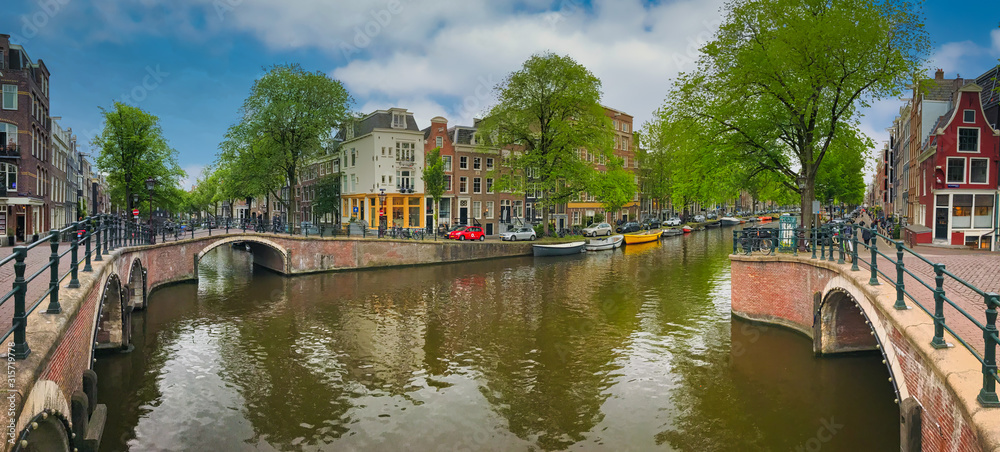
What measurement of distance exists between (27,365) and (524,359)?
10.8m

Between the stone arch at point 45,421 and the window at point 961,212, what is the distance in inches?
1519

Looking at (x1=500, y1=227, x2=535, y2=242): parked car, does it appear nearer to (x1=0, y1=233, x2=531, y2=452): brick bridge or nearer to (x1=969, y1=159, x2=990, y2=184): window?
(x1=0, y1=233, x2=531, y2=452): brick bridge

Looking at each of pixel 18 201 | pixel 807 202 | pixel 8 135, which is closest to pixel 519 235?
pixel 807 202

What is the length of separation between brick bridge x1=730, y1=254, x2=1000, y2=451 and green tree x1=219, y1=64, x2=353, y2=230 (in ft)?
107

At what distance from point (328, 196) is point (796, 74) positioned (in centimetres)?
4280

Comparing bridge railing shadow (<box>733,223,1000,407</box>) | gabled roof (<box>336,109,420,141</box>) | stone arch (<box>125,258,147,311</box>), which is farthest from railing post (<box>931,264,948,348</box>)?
gabled roof (<box>336,109,420,141</box>)

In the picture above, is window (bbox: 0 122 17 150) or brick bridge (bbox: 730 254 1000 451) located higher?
window (bbox: 0 122 17 150)

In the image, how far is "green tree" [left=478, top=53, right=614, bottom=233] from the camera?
41625 mm

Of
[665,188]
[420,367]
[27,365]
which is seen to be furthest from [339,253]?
[665,188]

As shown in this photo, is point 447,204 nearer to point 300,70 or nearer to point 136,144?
point 300,70

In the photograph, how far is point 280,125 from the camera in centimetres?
3991

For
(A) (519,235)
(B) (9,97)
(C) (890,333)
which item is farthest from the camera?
(A) (519,235)

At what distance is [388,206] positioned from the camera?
161ft

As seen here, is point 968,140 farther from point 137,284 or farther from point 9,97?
point 9,97
